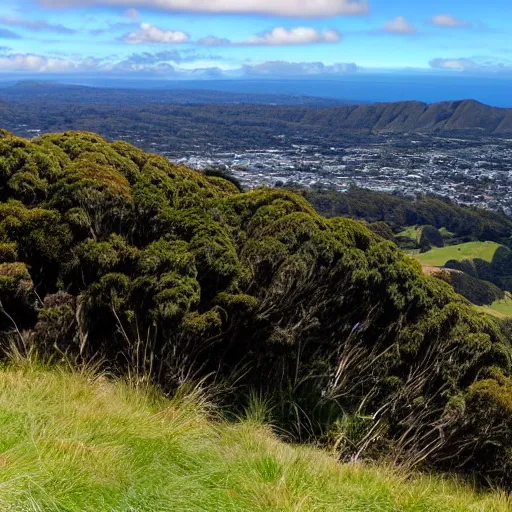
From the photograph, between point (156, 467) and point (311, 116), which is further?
point (311, 116)

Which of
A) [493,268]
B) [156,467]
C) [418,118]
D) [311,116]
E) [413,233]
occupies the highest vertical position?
[418,118]

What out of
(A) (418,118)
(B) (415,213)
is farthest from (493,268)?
(A) (418,118)

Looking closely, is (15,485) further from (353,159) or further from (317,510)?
(353,159)

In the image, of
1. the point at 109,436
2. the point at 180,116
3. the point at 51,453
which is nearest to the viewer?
the point at 51,453

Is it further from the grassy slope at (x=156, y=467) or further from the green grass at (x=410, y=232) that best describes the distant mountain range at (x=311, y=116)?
the grassy slope at (x=156, y=467)

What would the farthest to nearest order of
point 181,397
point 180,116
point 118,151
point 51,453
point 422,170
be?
point 180,116
point 422,170
point 118,151
point 181,397
point 51,453

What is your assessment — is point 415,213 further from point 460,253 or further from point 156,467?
point 156,467

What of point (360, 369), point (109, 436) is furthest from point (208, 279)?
point (109, 436)
